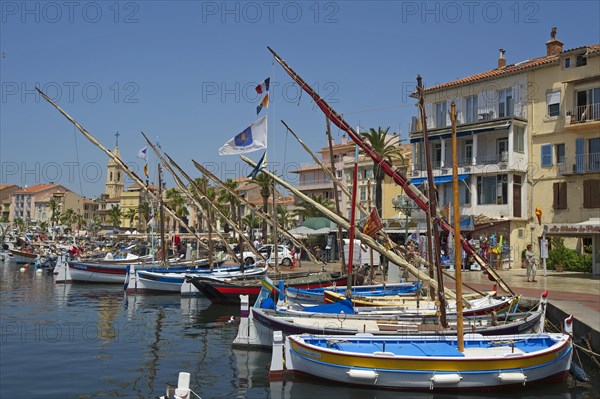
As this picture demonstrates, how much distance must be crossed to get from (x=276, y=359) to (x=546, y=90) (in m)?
36.2

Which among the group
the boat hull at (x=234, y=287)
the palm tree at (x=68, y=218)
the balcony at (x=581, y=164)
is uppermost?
the balcony at (x=581, y=164)

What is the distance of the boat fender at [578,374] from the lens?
629 inches

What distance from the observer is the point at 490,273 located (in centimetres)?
2314

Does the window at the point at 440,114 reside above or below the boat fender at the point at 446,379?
above

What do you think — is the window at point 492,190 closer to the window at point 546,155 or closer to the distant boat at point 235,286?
the window at point 546,155

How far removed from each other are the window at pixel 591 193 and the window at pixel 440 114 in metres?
13.0

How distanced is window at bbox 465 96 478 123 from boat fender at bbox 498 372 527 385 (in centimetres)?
3623

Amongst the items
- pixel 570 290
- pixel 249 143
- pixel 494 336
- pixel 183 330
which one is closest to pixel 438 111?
pixel 570 290

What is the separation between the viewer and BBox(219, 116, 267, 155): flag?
26.3m

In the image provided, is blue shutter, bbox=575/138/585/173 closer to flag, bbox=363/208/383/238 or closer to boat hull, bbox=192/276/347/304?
boat hull, bbox=192/276/347/304

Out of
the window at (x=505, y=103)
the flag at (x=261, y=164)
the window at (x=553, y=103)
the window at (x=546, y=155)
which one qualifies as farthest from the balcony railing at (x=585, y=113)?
the flag at (x=261, y=164)

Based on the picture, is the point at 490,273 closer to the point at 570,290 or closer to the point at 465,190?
the point at 570,290

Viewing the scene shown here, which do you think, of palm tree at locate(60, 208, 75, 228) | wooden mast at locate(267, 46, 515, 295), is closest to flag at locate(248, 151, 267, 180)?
wooden mast at locate(267, 46, 515, 295)

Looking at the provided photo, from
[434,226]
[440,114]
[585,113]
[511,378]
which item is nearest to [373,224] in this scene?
[434,226]
